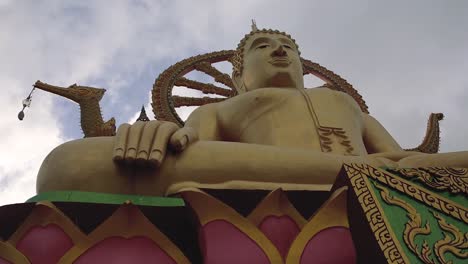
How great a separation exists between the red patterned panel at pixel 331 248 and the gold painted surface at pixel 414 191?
0.25 meters

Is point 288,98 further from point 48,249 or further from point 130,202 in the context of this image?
point 48,249

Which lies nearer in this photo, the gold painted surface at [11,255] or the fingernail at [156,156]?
the gold painted surface at [11,255]

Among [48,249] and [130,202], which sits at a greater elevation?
[130,202]

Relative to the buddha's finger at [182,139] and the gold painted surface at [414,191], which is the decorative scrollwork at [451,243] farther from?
the buddha's finger at [182,139]

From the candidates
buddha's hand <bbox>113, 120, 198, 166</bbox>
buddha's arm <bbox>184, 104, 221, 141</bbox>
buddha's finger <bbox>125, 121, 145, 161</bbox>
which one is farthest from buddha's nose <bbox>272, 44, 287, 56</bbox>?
buddha's finger <bbox>125, 121, 145, 161</bbox>

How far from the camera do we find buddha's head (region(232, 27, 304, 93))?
15.5ft

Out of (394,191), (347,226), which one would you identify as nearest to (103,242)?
(347,226)

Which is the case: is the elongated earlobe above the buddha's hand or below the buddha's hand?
above

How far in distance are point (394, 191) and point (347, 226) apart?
9.4 inches

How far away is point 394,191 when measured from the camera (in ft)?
8.36

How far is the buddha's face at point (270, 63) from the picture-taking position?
15.5 feet

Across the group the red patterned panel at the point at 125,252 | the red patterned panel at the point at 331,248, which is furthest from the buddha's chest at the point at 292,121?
the red patterned panel at the point at 125,252

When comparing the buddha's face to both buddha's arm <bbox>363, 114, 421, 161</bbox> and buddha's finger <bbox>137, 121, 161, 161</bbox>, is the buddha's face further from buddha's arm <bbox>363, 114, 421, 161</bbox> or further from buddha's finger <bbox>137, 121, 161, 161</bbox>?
buddha's finger <bbox>137, 121, 161, 161</bbox>

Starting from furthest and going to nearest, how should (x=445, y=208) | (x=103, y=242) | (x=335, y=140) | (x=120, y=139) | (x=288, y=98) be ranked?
(x=288, y=98) < (x=335, y=140) < (x=120, y=139) < (x=103, y=242) < (x=445, y=208)
